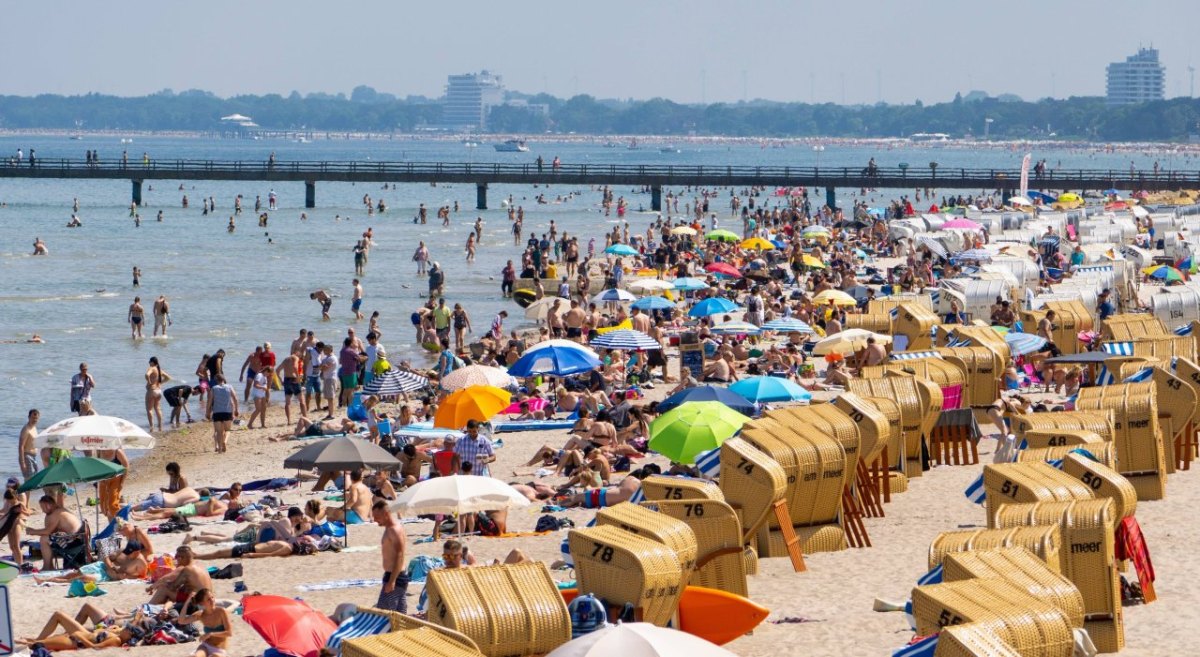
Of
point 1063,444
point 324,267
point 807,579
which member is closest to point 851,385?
point 1063,444

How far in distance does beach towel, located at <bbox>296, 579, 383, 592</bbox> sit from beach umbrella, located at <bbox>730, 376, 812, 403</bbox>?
5932 millimetres

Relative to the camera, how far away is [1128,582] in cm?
1167

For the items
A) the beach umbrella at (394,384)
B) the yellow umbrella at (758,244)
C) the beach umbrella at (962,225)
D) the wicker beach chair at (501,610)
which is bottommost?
the beach umbrella at (394,384)

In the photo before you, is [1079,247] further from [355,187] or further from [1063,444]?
[355,187]

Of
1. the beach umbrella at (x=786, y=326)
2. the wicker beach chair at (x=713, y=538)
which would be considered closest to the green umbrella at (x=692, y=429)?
the wicker beach chair at (x=713, y=538)

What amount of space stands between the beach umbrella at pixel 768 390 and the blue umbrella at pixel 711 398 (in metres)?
0.74

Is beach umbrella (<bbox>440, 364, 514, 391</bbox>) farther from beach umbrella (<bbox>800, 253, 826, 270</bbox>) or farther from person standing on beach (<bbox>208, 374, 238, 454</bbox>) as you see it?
A: beach umbrella (<bbox>800, 253, 826, 270</bbox>)

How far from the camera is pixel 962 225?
1682 inches

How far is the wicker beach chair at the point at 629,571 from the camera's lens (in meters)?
9.45

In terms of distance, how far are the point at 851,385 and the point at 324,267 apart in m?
35.3

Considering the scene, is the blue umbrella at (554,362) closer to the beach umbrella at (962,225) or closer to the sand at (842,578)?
the sand at (842,578)

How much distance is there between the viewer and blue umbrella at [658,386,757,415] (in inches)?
648

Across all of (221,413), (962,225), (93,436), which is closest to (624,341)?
(221,413)

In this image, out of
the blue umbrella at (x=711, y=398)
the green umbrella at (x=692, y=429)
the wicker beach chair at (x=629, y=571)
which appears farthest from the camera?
the blue umbrella at (x=711, y=398)
